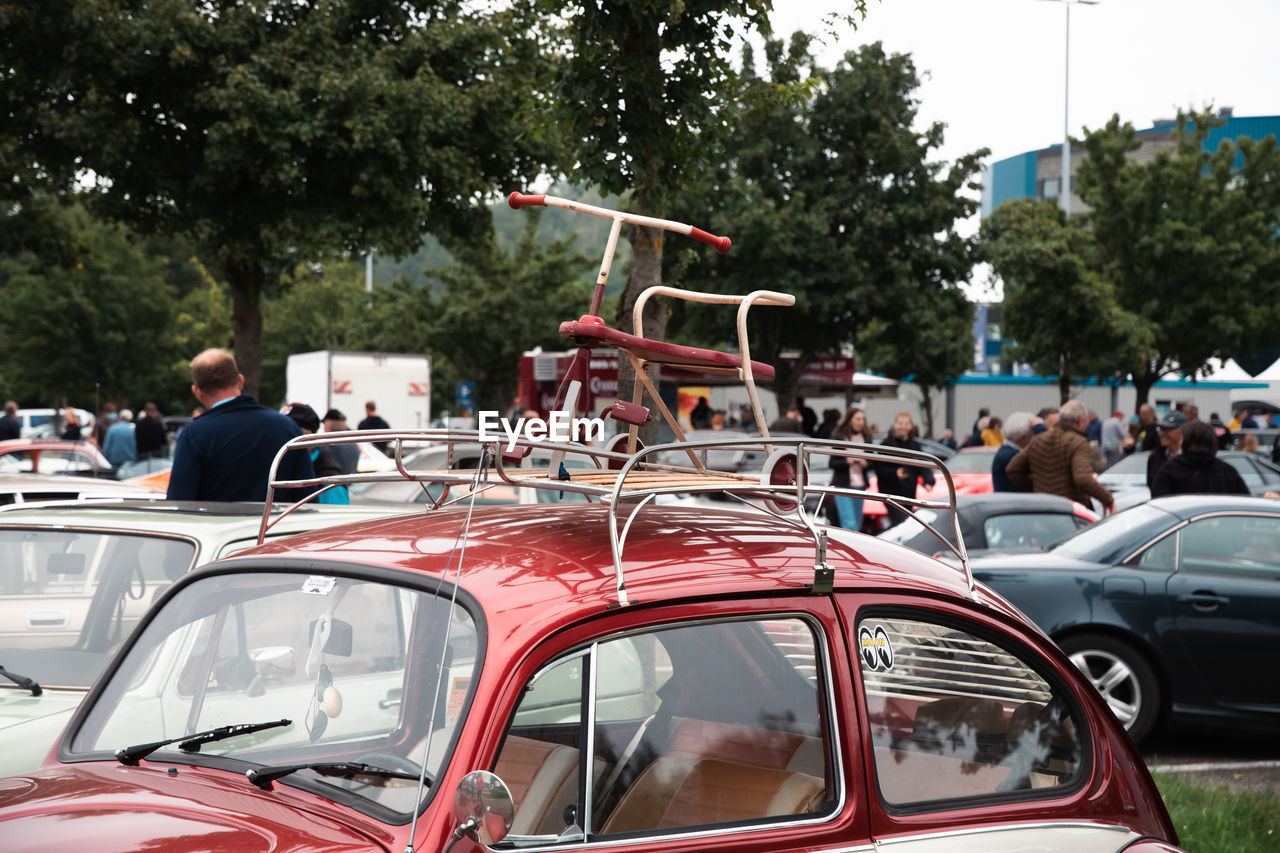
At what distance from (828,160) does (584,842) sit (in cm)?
2770

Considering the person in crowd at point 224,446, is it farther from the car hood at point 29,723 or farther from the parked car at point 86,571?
the car hood at point 29,723

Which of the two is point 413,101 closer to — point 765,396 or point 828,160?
point 828,160

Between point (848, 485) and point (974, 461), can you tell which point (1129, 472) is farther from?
point (848, 485)

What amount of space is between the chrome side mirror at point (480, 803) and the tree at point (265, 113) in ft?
41.5

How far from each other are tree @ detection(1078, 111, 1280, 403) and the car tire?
25694 millimetres

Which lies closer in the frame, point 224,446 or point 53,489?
point 224,446

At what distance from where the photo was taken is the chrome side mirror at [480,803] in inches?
82.4

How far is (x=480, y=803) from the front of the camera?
6.88ft

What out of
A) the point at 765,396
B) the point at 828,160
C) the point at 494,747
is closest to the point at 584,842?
the point at 494,747

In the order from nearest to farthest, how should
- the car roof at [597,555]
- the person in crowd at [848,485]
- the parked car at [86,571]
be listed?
1. the car roof at [597,555]
2. the parked car at [86,571]
3. the person in crowd at [848,485]

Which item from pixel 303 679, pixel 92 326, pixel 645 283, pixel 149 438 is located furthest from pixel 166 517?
pixel 92 326

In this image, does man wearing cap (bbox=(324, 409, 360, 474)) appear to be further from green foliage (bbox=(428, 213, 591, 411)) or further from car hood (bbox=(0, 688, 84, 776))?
green foliage (bbox=(428, 213, 591, 411))

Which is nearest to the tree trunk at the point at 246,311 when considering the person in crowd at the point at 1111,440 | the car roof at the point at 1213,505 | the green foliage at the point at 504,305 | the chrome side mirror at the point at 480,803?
the car roof at the point at 1213,505

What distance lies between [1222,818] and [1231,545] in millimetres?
2505
